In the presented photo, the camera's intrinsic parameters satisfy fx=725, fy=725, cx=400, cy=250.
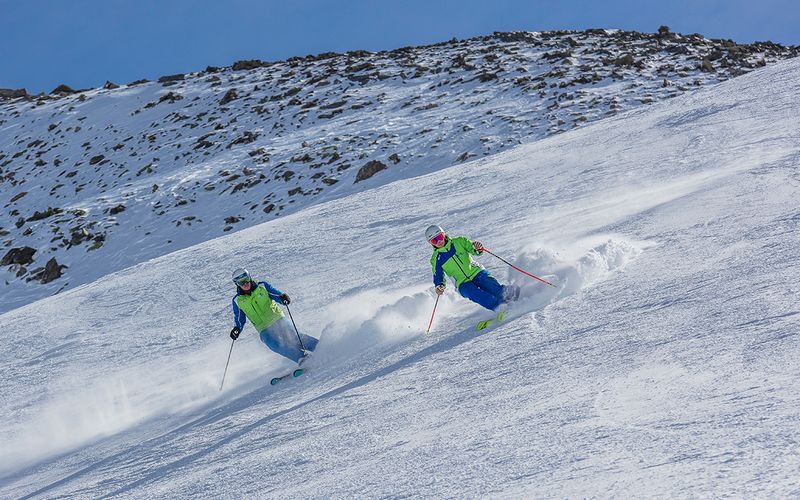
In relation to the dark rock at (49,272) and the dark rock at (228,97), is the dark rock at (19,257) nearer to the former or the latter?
the dark rock at (49,272)

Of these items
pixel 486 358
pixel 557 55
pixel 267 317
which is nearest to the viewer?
pixel 486 358

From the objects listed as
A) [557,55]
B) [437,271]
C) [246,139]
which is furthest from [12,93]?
[437,271]

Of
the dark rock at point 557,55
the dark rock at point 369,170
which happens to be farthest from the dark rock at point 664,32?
the dark rock at point 369,170

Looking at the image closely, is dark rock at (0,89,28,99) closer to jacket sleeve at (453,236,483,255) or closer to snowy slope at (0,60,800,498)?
snowy slope at (0,60,800,498)

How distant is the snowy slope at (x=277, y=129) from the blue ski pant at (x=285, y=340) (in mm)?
14638

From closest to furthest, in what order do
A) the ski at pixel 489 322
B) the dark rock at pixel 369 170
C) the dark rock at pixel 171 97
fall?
1. the ski at pixel 489 322
2. the dark rock at pixel 369 170
3. the dark rock at pixel 171 97

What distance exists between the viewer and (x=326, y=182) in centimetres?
2573

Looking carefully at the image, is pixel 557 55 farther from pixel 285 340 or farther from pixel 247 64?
Answer: pixel 285 340

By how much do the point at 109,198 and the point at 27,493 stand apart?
24391 millimetres

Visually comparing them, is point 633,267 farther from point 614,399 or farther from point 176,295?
point 176,295

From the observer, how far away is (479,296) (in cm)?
844

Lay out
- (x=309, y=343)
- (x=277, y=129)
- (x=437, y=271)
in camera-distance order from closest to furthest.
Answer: (x=437, y=271)
(x=309, y=343)
(x=277, y=129)

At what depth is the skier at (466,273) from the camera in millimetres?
8312

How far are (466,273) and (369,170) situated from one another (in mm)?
17334
